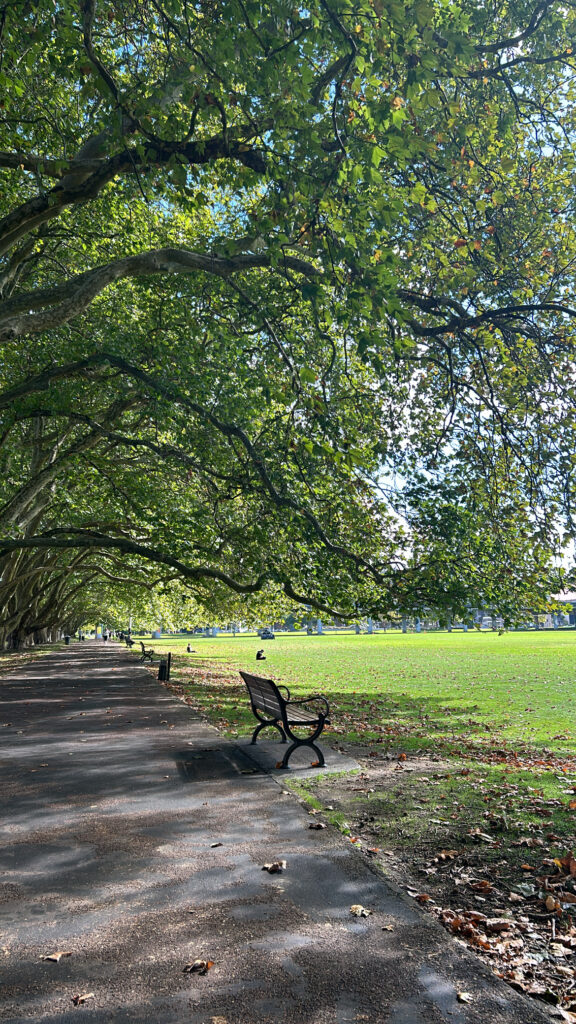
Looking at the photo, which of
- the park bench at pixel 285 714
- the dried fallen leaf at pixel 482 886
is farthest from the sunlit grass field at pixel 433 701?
the dried fallen leaf at pixel 482 886

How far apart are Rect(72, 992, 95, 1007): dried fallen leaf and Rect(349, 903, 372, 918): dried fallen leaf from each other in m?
1.55

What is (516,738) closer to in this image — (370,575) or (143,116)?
(370,575)

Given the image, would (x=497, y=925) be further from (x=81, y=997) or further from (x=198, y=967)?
(x=81, y=997)

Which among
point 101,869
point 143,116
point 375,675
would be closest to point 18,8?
point 143,116

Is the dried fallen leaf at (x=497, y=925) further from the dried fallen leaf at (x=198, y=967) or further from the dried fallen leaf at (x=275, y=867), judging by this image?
the dried fallen leaf at (x=198, y=967)

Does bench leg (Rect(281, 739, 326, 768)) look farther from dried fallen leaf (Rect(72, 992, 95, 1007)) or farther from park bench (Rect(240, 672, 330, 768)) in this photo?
dried fallen leaf (Rect(72, 992, 95, 1007))

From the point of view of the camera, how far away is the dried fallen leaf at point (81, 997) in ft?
9.87

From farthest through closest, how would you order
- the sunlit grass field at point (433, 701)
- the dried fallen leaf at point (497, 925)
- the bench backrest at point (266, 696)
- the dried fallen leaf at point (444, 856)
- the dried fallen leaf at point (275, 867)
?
the sunlit grass field at point (433, 701) < the bench backrest at point (266, 696) < the dried fallen leaf at point (444, 856) < the dried fallen leaf at point (275, 867) < the dried fallen leaf at point (497, 925)

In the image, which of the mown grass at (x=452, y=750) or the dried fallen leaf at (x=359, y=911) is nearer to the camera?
the dried fallen leaf at (x=359, y=911)

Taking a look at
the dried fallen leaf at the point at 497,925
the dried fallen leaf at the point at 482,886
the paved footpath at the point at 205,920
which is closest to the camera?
the paved footpath at the point at 205,920

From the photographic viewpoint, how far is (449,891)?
14.4 feet

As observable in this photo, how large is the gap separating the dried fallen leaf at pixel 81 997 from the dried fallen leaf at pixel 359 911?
155cm

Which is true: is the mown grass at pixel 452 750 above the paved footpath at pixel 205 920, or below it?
below

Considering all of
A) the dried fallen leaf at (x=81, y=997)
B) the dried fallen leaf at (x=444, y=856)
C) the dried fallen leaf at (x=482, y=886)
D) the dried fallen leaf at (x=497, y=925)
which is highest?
the dried fallen leaf at (x=81, y=997)
